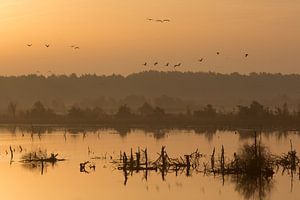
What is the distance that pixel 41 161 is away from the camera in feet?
171

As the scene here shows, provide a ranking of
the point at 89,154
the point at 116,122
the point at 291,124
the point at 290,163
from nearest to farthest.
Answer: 1. the point at 290,163
2. the point at 89,154
3. the point at 291,124
4. the point at 116,122

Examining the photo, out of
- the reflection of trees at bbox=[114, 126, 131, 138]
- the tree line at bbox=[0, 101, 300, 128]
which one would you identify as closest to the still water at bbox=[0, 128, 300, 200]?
the reflection of trees at bbox=[114, 126, 131, 138]

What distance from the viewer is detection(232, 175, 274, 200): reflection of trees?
127ft

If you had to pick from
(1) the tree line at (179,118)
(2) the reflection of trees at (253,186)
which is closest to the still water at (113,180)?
(2) the reflection of trees at (253,186)

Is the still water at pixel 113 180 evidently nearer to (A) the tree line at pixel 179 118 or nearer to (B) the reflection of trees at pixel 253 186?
(B) the reflection of trees at pixel 253 186

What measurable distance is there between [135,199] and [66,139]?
34315 millimetres

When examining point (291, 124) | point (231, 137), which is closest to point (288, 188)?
point (231, 137)

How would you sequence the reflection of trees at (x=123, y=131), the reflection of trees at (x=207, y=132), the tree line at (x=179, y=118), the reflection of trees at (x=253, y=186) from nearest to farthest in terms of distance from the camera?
1. the reflection of trees at (x=253, y=186)
2. the reflection of trees at (x=207, y=132)
3. the reflection of trees at (x=123, y=131)
4. the tree line at (x=179, y=118)

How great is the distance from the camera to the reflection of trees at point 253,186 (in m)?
38.8

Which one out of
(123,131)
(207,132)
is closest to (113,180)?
(207,132)

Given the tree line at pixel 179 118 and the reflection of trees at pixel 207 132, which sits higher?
the tree line at pixel 179 118

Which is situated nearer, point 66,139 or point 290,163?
point 290,163

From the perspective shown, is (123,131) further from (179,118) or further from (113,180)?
(113,180)

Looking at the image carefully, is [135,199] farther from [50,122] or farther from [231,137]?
[50,122]
